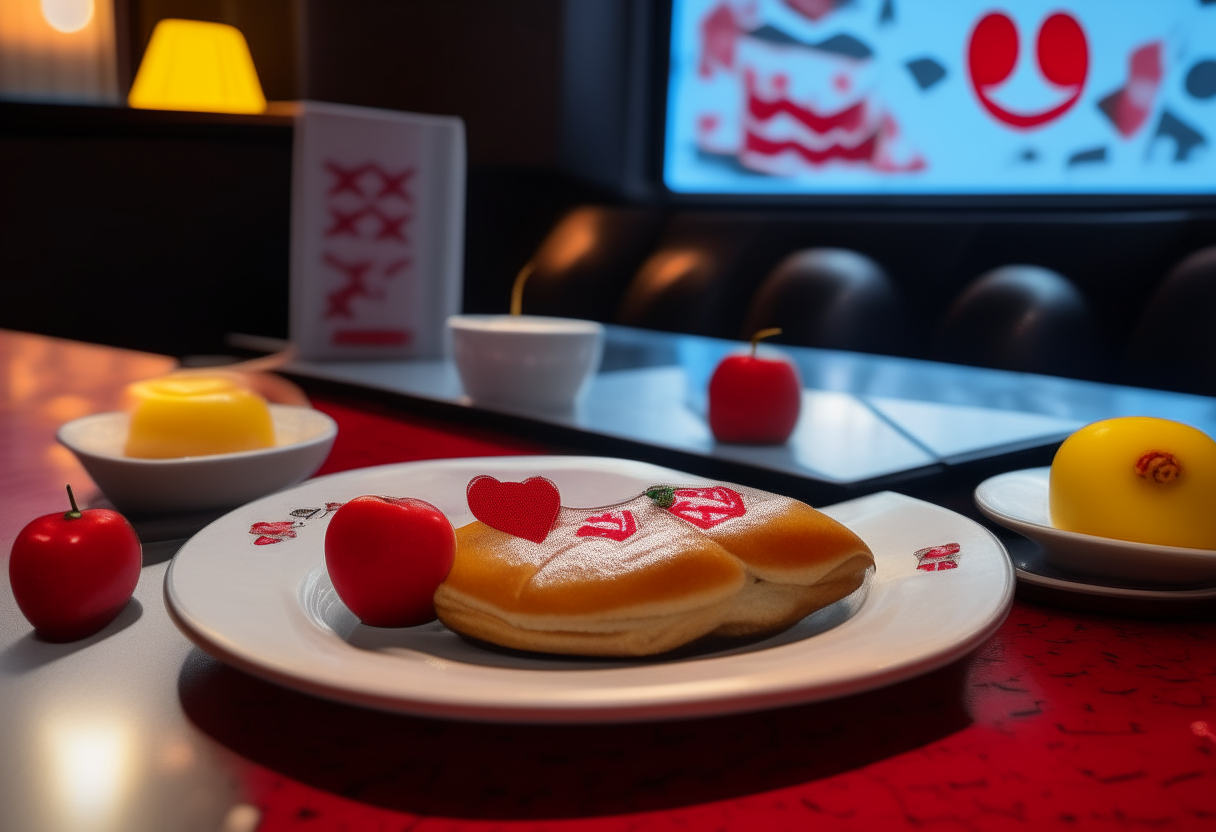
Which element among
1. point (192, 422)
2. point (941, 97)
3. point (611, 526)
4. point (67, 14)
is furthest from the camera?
point (67, 14)

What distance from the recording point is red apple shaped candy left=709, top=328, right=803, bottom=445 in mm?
987

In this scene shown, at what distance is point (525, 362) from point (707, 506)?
67cm

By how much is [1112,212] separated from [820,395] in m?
1.95

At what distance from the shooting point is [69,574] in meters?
0.51

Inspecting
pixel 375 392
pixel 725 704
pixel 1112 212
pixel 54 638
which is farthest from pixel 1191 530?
pixel 1112 212

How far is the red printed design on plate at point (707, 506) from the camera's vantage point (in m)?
0.50

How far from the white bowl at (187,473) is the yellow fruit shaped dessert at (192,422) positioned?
0.02 metres

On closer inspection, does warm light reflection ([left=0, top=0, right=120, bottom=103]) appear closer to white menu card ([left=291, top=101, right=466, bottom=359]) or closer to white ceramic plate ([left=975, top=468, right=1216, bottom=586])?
white menu card ([left=291, top=101, right=466, bottom=359])

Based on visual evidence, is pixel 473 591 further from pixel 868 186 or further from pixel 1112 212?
pixel 868 186

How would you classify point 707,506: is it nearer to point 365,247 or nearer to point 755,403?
point 755,403

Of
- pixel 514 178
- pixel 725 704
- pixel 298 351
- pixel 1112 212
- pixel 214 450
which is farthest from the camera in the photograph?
pixel 514 178

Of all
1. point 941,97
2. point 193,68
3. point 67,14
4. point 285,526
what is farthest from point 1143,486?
point 67,14

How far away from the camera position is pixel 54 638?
51 centimetres

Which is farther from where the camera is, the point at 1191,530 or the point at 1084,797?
the point at 1191,530
